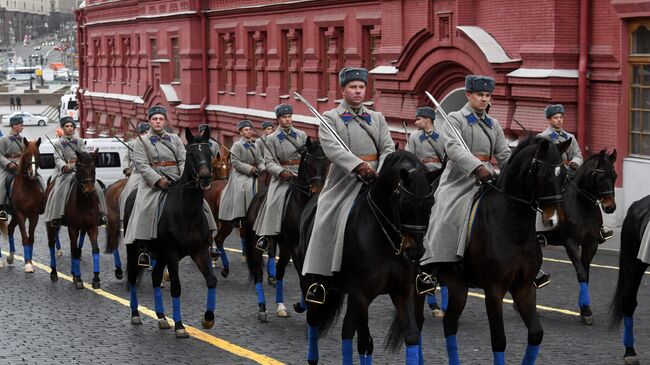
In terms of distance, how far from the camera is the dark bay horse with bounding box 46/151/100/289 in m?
18.9

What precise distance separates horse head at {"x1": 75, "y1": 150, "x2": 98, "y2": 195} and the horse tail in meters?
8.56

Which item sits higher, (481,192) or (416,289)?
(481,192)

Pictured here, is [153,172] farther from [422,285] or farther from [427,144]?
[422,285]

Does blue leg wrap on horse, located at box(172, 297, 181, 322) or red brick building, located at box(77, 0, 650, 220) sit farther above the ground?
red brick building, located at box(77, 0, 650, 220)

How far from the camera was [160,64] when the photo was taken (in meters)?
46.8

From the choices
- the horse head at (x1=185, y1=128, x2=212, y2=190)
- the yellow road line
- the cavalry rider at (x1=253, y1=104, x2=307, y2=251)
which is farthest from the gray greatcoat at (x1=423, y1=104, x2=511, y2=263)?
the cavalry rider at (x1=253, y1=104, x2=307, y2=251)

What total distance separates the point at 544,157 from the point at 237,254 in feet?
42.8

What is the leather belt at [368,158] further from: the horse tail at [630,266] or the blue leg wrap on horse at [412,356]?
the horse tail at [630,266]

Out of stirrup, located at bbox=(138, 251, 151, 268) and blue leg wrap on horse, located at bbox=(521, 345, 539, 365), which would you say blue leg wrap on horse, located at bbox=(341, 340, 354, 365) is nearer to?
blue leg wrap on horse, located at bbox=(521, 345, 539, 365)

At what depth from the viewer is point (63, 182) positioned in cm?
1995

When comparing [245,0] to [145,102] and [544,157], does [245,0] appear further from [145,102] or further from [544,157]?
[544,157]

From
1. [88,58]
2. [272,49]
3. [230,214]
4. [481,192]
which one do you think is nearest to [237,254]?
[230,214]

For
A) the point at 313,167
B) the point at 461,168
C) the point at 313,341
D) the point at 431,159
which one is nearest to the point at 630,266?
the point at 461,168

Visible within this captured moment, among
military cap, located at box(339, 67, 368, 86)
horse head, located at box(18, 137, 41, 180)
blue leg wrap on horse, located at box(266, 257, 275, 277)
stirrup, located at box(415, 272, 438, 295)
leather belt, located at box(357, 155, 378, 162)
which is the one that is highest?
military cap, located at box(339, 67, 368, 86)
